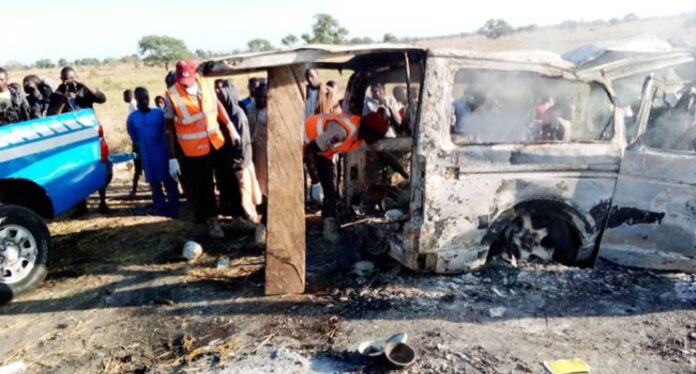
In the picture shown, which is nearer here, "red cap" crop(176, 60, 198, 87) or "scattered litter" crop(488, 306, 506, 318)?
"scattered litter" crop(488, 306, 506, 318)

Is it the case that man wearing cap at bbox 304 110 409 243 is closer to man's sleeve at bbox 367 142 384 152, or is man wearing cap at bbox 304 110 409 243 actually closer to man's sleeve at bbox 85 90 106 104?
man's sleeve at bbox 367 142 384 152

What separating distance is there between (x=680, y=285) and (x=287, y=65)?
12.0 feet

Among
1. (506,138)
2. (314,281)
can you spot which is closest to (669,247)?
(506,138)

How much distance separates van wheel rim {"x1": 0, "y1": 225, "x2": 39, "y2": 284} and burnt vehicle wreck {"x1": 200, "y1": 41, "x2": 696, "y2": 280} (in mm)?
2434

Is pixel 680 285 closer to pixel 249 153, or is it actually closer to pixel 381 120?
pixel 381 120

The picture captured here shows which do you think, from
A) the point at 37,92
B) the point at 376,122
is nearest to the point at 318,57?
the point at 376,122

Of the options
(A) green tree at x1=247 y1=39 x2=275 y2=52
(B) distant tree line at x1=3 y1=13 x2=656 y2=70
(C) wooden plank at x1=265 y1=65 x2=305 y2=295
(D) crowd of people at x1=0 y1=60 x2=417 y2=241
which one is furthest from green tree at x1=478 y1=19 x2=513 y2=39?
(C) wooden plank at x1=265 y1=65 x2=305 y2=295

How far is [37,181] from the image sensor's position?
4.74m

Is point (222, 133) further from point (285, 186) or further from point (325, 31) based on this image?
point (325, 31)

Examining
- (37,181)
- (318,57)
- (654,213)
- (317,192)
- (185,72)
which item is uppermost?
(318,57)

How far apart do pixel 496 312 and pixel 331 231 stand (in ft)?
7.13

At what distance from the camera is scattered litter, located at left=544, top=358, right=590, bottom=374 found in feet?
10.2

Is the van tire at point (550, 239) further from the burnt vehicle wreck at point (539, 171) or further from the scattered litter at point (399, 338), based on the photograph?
the scattered litter at point (399, 338)

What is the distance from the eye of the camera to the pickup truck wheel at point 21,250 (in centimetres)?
432
